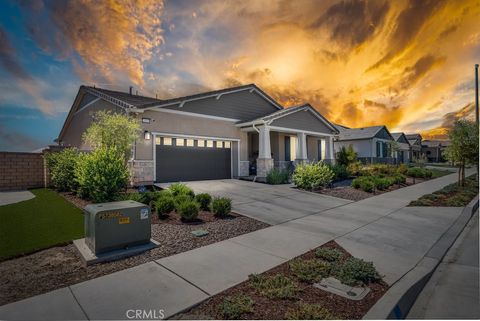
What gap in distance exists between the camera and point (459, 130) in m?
14.7

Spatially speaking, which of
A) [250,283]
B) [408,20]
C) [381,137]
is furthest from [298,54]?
[381,137]

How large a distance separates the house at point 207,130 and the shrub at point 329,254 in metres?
10.6

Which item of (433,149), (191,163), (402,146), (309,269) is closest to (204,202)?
(309,269)

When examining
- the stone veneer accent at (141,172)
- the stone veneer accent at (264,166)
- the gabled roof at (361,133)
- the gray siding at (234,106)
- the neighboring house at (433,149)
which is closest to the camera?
the stone veneer accent at (141,172)

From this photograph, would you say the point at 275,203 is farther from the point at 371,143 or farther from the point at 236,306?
the point at 371,143

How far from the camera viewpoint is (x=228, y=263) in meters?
4.21

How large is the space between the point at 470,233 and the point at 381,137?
32.1 meters

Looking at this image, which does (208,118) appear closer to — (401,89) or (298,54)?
(298,54)

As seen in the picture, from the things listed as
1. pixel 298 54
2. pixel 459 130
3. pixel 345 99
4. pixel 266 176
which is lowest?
pixel 266 176

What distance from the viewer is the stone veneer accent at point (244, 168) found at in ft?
56.9

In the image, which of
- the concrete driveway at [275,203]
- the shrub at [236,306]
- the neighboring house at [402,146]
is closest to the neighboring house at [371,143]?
the neighboring house at [402,146]

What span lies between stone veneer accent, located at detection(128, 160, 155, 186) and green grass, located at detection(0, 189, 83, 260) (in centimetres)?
352

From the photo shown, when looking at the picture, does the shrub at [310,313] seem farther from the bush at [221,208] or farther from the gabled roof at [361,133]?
the gabled roof at [361,133]

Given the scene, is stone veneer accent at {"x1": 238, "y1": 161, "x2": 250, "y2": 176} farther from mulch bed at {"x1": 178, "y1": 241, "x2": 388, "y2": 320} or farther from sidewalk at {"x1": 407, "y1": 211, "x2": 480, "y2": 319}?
mulch bed at {"x1": 178, "y1": 241, "x2": 388, "y2": 320}
